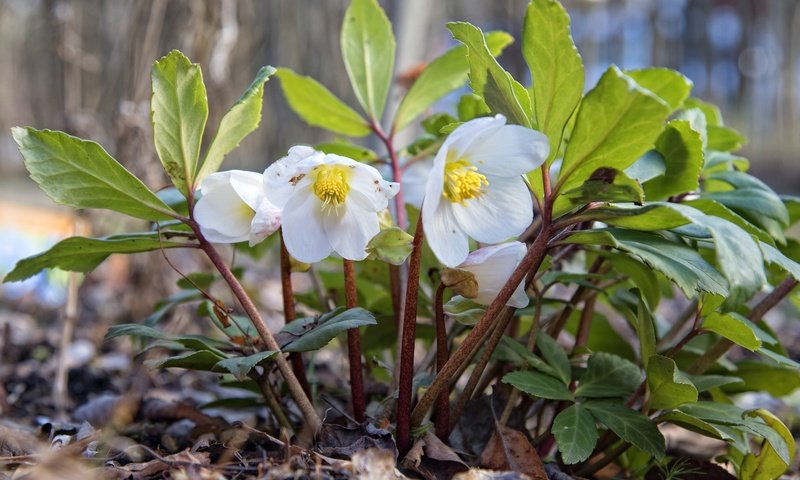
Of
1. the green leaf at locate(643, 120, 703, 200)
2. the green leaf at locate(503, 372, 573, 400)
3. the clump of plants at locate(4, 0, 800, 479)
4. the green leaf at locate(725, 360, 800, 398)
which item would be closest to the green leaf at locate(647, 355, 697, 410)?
the clump of plants at locate(4, 0, 800, 479)

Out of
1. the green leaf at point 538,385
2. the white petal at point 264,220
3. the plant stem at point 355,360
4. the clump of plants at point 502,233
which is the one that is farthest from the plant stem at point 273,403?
the green leaf at point 538,385

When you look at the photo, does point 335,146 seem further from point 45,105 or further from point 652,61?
point 45,105

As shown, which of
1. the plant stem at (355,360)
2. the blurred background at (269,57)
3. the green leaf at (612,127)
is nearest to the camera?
the green leaf at (612,127)

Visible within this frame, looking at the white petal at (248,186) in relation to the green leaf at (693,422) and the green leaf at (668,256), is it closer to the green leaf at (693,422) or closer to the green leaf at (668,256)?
the green leaf at (668,256)

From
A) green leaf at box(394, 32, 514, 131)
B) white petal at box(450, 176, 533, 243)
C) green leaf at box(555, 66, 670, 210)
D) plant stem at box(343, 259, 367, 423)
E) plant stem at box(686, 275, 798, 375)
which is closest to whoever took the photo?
green leaf at box(555, 66, 670, 210)

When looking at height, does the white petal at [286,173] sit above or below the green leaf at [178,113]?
below

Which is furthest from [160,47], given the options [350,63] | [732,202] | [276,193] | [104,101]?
[732,202]

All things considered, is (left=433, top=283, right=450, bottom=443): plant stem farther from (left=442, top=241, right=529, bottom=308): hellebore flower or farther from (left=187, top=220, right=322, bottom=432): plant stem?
(left=187, top=220, right=322, bottom=432): plant stem

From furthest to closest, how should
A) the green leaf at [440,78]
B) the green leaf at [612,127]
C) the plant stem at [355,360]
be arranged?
the green leaf at [440,78] → the plant stem at [355,360] → the green leaf at [612,127]
